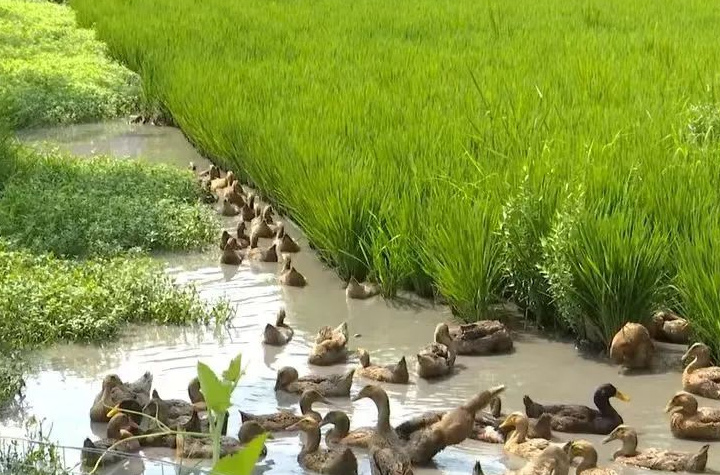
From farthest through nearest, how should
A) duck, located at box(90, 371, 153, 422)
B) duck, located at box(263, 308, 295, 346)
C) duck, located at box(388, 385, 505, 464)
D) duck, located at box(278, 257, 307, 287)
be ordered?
duck, located at box(278, 257, 307, 287), duck, located at box(263, 308, 295, 346), duck, located at box(90, 371, 153, 422), duck, located at box(388, 385, 505, 464)

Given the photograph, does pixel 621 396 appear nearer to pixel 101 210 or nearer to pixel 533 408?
pixel 533 408

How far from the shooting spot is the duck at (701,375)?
17.1 ft

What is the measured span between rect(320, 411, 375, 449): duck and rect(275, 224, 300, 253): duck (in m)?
2.95

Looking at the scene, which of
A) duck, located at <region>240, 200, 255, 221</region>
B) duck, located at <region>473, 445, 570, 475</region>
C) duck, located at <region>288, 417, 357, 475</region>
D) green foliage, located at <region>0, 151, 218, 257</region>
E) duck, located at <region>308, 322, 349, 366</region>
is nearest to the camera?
duck, located at <region>473, 445, 570, 475</region>

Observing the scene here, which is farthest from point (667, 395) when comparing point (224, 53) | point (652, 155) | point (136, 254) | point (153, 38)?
point (153, 38)

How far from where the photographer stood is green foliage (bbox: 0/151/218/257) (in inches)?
305

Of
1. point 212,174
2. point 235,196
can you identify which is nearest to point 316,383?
point 235,196

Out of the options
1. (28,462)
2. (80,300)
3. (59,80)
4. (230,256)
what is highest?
(28,462)

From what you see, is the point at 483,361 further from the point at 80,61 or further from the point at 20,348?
the point at 80,61

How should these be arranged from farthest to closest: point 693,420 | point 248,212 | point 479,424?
point 248,212 → point 479,424 → point 693,420

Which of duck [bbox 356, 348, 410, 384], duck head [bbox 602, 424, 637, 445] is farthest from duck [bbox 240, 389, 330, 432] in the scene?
duck head [bbox 602, 424, 637, 445]

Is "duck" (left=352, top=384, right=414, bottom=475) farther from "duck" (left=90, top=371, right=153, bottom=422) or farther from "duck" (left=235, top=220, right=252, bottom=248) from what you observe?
"duck" (left=235, top=220, right=252, bottom=248)

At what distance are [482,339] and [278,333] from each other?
986 millimetres

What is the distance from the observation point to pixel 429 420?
4.76 metres
